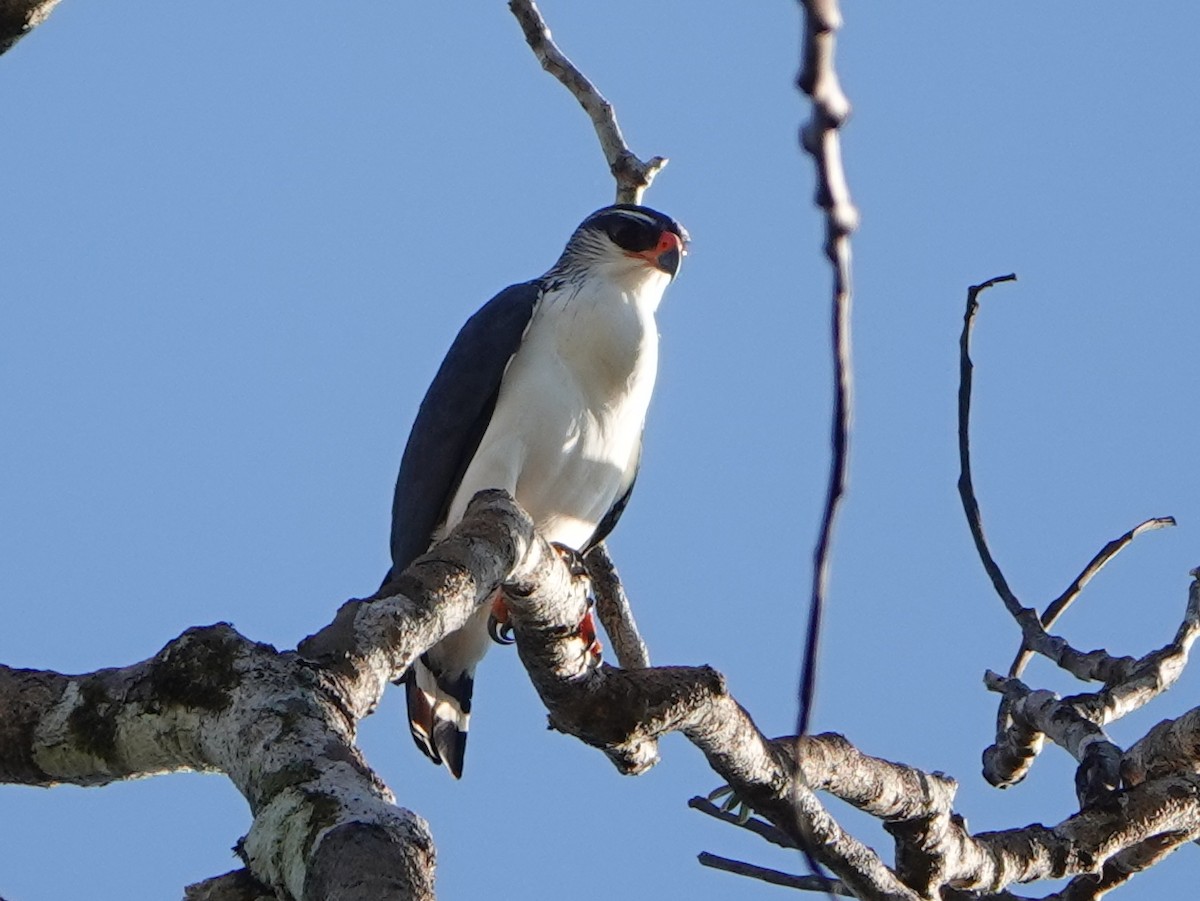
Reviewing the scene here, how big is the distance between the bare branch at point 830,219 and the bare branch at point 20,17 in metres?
1.96

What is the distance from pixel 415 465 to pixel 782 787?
228 centimetres

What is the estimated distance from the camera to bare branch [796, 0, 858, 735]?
70 centimetres

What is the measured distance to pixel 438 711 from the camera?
5.24 m

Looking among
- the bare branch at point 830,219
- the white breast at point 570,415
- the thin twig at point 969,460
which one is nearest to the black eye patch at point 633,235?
the white breast at point 570,415

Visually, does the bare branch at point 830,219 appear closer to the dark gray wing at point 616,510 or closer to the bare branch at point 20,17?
the bare branch at point 20,17

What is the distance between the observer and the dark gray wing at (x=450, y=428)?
529 centimetres

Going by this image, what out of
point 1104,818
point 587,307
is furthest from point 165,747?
point 587,307

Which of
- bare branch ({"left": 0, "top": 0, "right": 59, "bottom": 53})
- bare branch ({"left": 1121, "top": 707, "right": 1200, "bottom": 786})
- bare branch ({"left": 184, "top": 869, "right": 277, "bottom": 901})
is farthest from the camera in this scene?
bare branch ({"left": 1121, "top": 707, "right": 1200, "bottom": 786})

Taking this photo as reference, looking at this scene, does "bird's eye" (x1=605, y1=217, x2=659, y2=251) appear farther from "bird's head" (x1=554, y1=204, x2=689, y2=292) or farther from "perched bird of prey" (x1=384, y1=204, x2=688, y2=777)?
"perched bird of prey" (x1=384, y1=204, x2=688, y2=777)

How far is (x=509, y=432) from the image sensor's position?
17.0ft

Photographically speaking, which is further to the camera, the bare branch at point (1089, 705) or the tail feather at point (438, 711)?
the tail feather at point (438, 711)

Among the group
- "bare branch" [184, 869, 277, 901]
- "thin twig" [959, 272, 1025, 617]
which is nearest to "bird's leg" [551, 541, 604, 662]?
"thin twig" [959, 272, 1025, 617]

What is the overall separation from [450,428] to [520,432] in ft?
1.03

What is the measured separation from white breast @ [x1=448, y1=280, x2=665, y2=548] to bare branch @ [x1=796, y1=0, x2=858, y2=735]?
14.4ft
